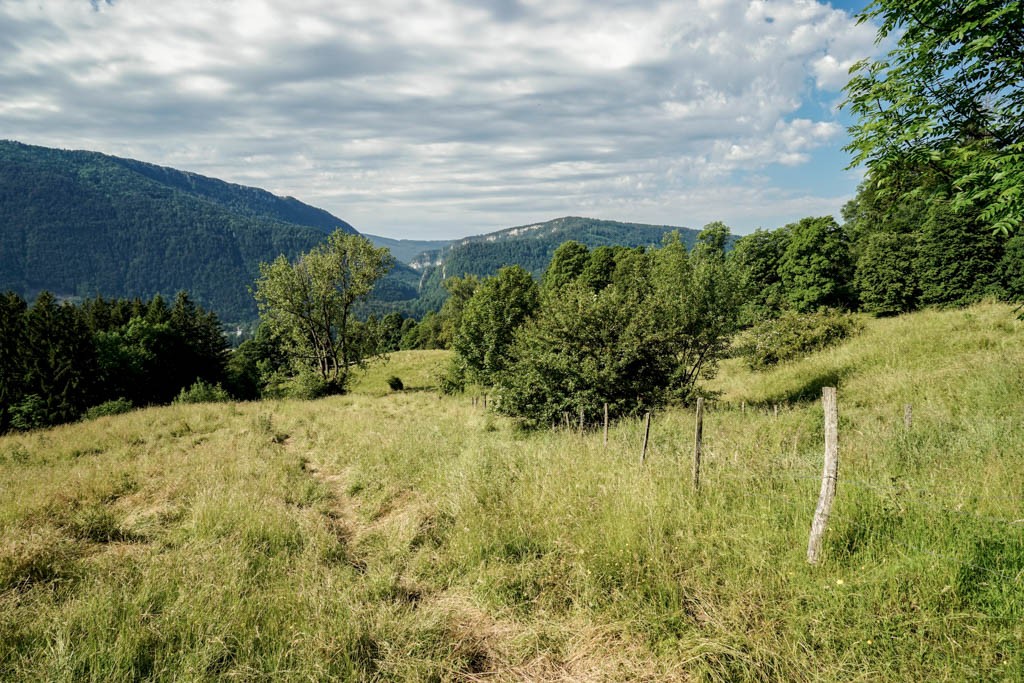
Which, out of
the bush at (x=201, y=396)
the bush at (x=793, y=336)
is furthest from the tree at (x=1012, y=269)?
the bush at (x=201, y=396)

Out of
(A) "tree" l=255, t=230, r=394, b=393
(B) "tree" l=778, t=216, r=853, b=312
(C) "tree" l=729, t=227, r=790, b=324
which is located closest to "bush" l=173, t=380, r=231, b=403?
(A) "tree" l=255, t=230, r=394, b=393

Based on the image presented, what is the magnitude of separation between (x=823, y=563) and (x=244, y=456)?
12.9 metres

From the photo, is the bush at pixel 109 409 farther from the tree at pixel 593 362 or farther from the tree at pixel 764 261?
the tree at pixel 764 261

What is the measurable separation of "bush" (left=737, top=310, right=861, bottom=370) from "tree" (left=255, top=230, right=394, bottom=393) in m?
27.8

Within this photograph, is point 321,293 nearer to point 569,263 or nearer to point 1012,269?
point 569,263

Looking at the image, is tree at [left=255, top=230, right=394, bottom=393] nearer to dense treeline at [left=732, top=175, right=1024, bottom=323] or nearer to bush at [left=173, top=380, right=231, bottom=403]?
bush at [left=173, top=380, right=231, bottom=403]

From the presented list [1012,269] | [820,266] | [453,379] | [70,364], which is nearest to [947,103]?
[453,379]

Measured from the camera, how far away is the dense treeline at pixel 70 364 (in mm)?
31266

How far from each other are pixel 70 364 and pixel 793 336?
49496 millimetres

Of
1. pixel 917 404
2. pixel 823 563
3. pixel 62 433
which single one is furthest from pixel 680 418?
pixel 62 433

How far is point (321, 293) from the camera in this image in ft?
116

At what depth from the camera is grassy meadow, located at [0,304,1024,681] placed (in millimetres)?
3686

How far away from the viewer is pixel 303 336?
3662cm

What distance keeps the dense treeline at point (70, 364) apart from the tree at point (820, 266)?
5760 centimetres
